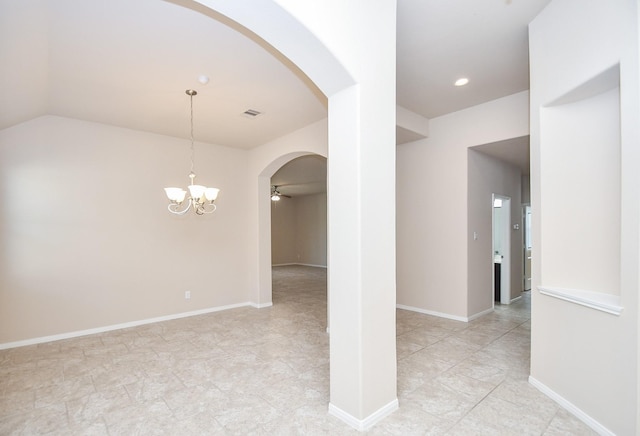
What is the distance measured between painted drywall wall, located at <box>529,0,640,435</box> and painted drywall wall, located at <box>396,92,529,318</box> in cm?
173

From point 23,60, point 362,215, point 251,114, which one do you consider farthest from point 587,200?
point 23,60

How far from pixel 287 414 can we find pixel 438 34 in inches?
134

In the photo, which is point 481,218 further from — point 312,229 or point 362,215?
point 312,229

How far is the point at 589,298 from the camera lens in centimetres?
235

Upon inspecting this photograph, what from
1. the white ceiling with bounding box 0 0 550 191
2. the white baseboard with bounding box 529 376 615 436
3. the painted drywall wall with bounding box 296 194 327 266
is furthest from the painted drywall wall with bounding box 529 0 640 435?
the painted drywall wall with bounding box 296 194 327 266

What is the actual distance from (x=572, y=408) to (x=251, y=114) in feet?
14.3

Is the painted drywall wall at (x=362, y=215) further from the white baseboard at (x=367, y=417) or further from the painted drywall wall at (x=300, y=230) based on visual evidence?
the painted drywall wall at (x=300, y=230)

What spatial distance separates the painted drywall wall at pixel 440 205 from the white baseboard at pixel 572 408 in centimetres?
204

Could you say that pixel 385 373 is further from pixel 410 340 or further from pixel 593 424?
pixel 410 340

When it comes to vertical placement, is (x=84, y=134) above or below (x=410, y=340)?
above

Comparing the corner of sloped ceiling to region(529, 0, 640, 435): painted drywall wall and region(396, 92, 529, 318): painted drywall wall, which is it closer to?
region(529, 0, 640, 435): painted drywall wall

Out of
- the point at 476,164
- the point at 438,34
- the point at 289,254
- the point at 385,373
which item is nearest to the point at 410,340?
the point at 385,373

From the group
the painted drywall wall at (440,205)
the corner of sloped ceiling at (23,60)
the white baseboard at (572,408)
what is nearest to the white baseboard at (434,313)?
the painted drywall wall at (440,205)

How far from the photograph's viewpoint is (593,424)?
2.22 meters
